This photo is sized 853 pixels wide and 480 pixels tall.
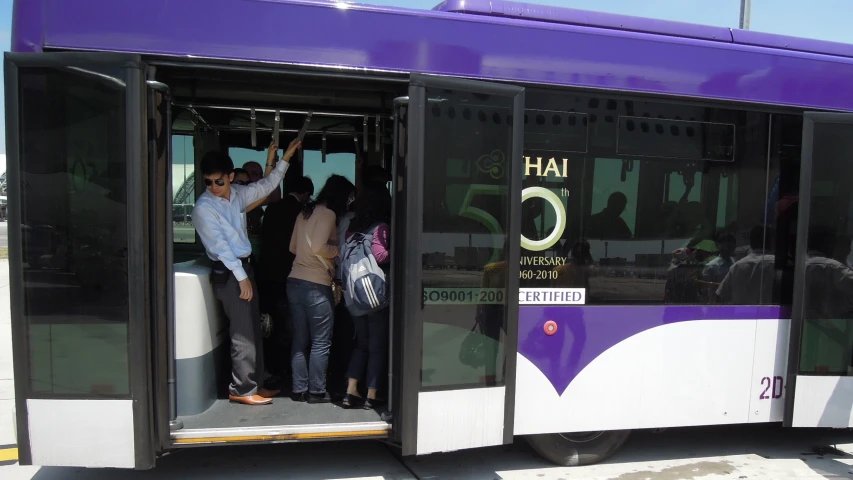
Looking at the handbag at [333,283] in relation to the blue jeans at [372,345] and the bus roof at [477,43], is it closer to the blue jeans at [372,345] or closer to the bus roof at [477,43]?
the blue jeans at [372,345]

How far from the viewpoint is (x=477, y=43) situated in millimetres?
3361

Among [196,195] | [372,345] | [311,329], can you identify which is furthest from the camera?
[196,195]

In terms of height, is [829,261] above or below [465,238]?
below

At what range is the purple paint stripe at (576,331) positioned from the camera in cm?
357

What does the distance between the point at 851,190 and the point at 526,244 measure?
234 centimetres

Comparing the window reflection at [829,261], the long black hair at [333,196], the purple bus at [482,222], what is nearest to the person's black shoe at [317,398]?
the purple bus at [482,222]

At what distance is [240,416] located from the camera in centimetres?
364

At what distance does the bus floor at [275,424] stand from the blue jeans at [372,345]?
242 mm

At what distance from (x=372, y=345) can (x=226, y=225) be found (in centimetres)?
126

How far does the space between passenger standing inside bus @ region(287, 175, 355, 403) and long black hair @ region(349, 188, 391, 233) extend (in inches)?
9.0

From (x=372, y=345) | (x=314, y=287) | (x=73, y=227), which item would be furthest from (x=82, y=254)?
(x=372, y=345)

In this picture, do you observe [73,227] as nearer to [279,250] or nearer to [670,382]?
[279,250]

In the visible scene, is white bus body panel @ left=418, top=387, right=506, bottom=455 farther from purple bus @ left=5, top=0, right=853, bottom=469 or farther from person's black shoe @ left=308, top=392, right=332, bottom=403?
person's black shoe @ left=308, top=392, right=332, bottom=403

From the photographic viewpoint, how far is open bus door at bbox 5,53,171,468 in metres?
2.93
